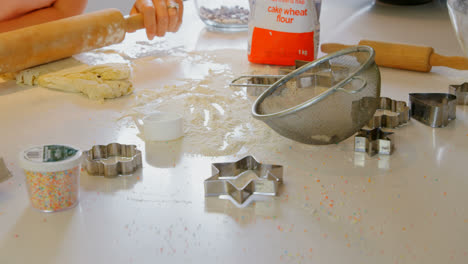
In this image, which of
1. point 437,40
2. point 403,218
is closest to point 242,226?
point 403,218

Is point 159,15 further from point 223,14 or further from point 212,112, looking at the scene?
point 212,112

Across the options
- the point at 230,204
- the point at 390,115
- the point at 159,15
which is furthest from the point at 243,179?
the point at 159,15

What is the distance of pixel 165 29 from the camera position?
169cm

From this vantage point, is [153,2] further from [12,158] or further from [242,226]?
[242,226]

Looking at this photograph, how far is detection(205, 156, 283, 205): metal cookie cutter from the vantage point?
30.9 inches

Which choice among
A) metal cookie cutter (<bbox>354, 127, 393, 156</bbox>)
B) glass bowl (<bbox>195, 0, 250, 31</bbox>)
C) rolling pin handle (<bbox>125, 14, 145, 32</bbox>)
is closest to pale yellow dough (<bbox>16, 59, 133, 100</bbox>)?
rolling pin handle (<bbox>125, 14, 145, 32</bbox>)

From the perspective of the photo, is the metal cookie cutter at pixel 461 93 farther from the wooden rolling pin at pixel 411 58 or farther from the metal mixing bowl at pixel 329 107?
the metal mixing bowl at pixel 329 107

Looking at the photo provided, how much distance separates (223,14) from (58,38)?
715mm

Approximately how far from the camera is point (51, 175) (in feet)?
2.35

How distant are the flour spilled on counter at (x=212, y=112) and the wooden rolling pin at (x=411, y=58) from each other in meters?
0.44

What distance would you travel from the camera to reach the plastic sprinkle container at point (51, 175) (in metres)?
0.71

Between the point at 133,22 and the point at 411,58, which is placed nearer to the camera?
the point at 411,58

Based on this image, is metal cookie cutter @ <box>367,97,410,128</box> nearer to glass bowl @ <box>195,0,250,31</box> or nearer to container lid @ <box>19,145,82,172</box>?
container lid @ <box>19,145,82,172</box>

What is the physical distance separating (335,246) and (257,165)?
23 cm
